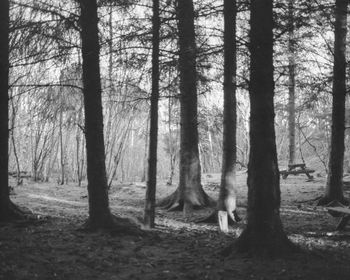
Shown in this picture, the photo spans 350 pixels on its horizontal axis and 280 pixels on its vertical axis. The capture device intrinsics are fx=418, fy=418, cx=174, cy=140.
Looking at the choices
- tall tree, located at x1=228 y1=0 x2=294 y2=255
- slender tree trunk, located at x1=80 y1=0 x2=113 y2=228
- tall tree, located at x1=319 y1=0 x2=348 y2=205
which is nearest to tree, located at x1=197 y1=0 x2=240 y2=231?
slender tree trunk, located at x1=80 y1=0 x2=113 y2=228

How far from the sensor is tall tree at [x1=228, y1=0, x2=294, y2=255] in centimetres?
529

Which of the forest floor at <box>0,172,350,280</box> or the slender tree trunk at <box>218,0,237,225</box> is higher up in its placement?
the slender tree trunk at <box>218,0,237,225</box>

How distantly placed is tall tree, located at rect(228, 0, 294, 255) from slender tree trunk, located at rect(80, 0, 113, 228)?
2.68 metres

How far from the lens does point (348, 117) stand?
16.9m

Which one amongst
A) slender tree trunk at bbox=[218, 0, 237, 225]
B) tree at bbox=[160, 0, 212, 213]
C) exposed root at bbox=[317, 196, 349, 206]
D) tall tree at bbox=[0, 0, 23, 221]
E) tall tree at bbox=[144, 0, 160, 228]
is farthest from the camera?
tree at bbox=[160, 0, 212, 213]

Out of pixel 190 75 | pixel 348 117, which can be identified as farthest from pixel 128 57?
pixel 348 117

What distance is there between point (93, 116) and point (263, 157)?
2991mm

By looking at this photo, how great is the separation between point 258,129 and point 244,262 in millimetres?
1666

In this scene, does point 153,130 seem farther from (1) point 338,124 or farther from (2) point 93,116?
(1) point 338,124

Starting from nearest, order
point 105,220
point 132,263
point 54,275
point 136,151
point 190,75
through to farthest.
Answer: point 54,275, point 132,263, point 105,220, point 190,75, point 136,151

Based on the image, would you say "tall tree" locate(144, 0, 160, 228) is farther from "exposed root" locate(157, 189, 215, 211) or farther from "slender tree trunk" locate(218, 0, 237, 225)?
"exposed root" locate(157, 189, 215, 211)

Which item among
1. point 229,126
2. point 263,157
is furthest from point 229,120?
point 263,157

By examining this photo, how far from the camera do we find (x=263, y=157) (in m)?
5.28

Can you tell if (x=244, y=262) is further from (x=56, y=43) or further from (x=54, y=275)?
(x=56, y=43)
